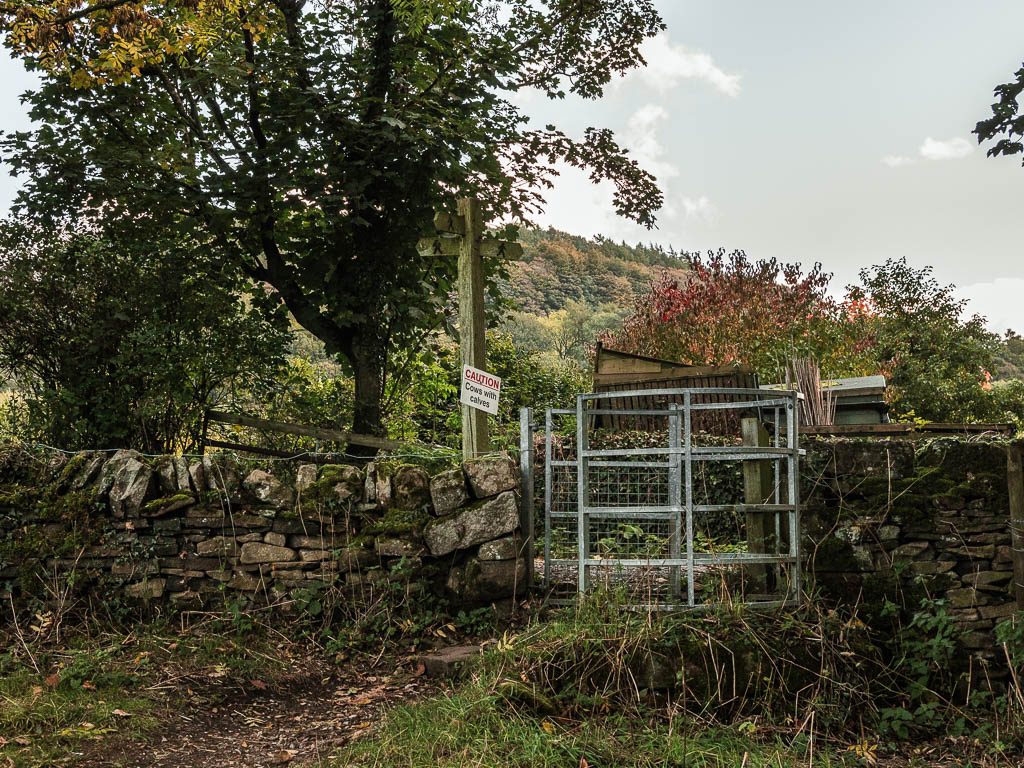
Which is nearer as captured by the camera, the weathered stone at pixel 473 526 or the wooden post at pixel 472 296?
the weathered stone at pixel 473 526

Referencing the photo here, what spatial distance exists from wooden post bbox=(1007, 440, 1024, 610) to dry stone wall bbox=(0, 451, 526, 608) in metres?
3.49

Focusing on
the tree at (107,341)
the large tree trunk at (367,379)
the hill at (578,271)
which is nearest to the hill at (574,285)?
the hill at (578,271)

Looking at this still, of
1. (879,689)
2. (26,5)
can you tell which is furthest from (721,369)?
(26,5)

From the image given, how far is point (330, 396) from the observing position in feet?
31.4

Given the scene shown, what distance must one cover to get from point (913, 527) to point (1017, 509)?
0.71m

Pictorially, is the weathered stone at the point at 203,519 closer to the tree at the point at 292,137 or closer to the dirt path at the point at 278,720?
the dirt path at the point at 278,720

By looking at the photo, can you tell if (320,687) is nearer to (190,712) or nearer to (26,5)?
(190,712)

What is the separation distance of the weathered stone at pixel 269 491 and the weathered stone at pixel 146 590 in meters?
0.95

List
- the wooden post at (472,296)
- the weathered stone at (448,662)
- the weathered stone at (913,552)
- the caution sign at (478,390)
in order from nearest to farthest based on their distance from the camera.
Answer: the weathered stone at (448,662), the weathered stone at (913,552), the caution sign at (478,390), the wooden post at (472,296)

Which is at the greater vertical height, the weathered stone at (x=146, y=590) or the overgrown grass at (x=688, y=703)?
the weathered stone at (x=146, y=590)

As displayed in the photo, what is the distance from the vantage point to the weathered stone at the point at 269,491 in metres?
5.99

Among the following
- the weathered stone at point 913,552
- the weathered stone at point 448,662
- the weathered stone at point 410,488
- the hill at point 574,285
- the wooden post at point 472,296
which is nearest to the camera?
the weathered stone at point 448,662

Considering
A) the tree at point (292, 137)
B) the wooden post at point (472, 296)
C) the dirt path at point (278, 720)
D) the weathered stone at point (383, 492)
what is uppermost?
the tree at point (292, 137)

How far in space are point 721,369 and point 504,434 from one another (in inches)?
118
